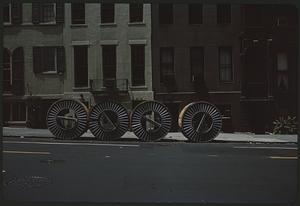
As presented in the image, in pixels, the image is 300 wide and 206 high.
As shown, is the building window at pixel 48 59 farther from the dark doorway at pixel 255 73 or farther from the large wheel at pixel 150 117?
the dark doorway at pixel 255 73

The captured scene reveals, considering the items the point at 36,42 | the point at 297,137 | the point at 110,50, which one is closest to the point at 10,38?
the point at 36,42

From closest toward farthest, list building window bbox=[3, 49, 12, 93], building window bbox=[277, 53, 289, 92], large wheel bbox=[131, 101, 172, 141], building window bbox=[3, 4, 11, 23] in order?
building window bbox=[3, 4, 11, 23]
building window bbox=[3, 49, 12, 93]
building window bbox=[277, 53, 289, 92]
large wheel bbox=[131, 101, 172, 141]

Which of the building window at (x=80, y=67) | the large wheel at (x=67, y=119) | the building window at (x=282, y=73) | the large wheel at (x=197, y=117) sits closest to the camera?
the building window at (x=282, y=73)

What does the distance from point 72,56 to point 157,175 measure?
2.03m

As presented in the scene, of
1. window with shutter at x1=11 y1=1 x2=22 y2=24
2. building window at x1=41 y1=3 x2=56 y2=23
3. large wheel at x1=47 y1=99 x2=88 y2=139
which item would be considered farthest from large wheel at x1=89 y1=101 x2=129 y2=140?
window with shutter at x1=11 y1=1 x2=22 y2=24

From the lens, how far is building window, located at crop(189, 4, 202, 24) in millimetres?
5805

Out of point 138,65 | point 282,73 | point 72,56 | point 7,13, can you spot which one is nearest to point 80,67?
point 72,56

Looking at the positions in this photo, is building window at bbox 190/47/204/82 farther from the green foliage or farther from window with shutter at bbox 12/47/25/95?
window with shutter at bbox 12/47/25/95

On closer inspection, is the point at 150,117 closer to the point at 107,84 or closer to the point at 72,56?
the point at 107,84

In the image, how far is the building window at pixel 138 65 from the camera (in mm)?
6938

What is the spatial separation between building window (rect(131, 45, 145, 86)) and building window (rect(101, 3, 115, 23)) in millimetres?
772

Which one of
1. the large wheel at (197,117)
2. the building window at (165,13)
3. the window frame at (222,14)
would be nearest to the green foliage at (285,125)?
the large wheel at (197,117)

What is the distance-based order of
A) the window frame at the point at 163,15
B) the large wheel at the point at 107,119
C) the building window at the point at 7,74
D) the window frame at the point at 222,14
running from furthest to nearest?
the large wheel at the point at 107,119
the building window at the point at 7,74
the window frame at the point at 222,14
the window frame at the point at 163,15

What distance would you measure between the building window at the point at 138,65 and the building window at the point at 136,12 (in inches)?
30.8
